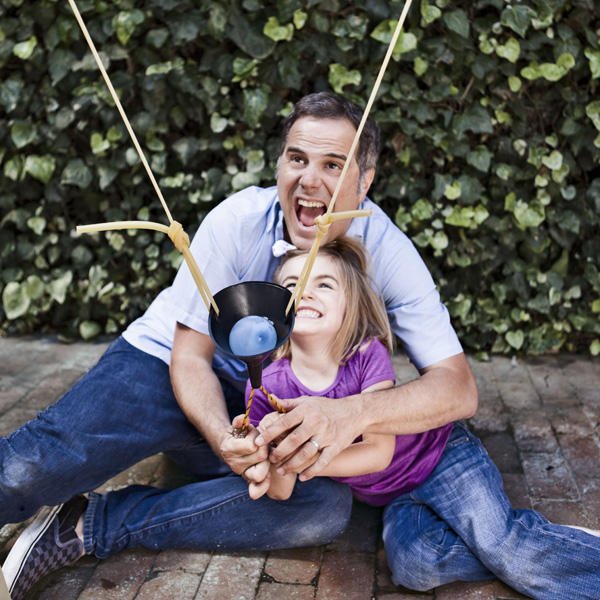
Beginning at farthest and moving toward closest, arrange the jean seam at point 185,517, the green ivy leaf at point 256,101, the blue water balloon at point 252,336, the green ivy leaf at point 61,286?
the green ivy leaf at point 61,286, the green ivy leaf at point 256,101, the jean seam at point 185,517, the blue water balloon at point 252,336

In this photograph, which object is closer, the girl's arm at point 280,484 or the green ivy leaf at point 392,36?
the girl's arm at point 280,484

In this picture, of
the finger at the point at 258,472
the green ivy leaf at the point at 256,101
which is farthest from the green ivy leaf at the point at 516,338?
the finger at the point at 258,472

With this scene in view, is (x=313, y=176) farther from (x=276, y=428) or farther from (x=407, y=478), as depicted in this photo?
(x=407, y=478)

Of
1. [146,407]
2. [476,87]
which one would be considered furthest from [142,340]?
[476,87]

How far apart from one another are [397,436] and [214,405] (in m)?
0.56

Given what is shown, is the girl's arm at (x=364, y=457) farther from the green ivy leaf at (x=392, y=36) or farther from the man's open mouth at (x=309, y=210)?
the green ivy leaf at (x=392, y=36)

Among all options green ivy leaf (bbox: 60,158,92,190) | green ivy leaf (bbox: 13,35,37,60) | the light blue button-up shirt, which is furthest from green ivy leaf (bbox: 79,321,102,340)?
the light blue button-up shirt

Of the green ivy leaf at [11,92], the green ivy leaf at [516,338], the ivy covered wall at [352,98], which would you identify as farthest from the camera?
Answer: the green ivy leaf at [516,338]

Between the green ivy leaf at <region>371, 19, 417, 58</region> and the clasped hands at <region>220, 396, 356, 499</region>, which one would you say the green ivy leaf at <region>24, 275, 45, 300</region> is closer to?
the green ivy leaf at <region>371, 19, 417, 58</region>

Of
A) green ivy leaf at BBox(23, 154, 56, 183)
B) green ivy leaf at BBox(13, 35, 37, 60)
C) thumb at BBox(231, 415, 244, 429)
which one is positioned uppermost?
green ivy leaf at BBox(13, 35, 37, 60)

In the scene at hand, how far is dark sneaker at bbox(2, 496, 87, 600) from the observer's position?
2.07m

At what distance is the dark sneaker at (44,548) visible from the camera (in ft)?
6.79

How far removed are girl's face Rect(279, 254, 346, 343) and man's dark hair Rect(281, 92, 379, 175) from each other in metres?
0.45

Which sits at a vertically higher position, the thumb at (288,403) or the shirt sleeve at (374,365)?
the thumb at (288,403)
